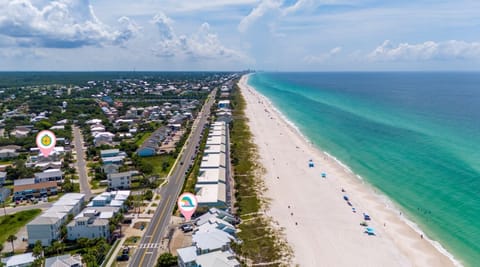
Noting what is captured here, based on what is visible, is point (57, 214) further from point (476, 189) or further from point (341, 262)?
point (476, 189)

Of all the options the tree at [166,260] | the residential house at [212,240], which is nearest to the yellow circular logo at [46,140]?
the tree at [166,260]

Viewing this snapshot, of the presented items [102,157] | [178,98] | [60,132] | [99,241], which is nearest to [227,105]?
[178,98]

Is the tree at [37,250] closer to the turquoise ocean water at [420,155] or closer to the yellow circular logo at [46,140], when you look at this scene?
the yellow circular logo at [46,140]

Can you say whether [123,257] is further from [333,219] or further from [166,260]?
[333,219]

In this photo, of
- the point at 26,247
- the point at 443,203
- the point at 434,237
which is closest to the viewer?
the point at 26,247

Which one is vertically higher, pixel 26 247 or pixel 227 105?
pixel 227 105

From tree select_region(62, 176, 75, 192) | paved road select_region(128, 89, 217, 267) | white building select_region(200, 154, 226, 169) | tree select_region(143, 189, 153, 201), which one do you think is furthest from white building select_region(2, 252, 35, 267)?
white building select_region(200, 154, 226, 169)
